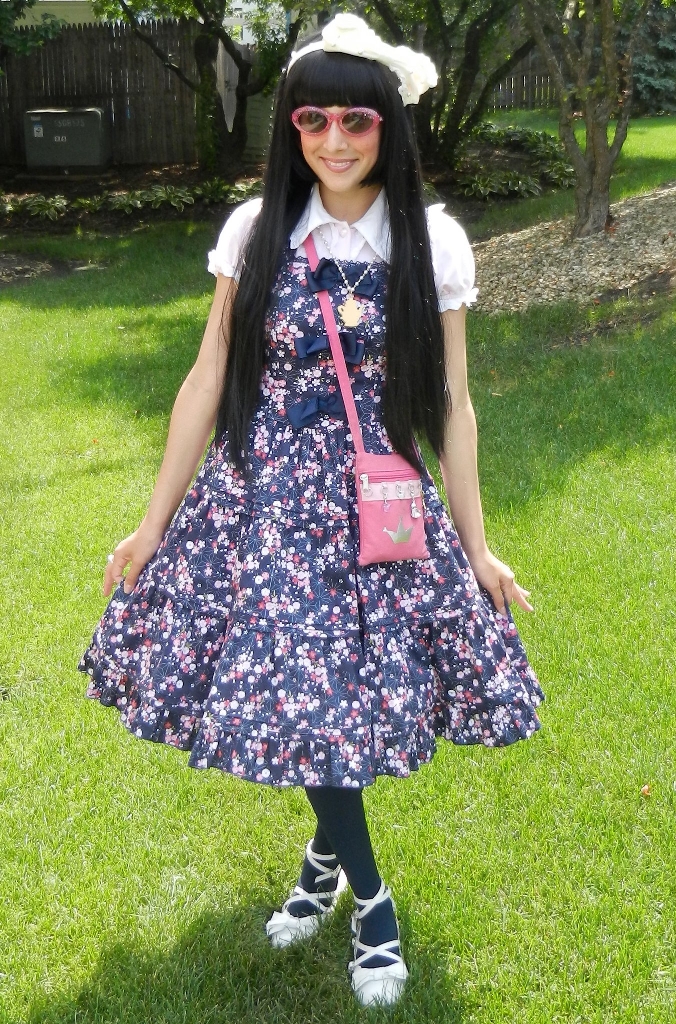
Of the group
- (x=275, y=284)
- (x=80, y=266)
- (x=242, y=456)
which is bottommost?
(x=80, y=266)

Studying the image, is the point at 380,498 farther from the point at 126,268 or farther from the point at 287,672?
the point at 126,268

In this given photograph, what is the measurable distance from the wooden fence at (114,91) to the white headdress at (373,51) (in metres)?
14.3

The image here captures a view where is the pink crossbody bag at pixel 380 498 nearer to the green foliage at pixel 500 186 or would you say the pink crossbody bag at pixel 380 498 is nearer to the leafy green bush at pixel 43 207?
the green foliage at pixel 500 186

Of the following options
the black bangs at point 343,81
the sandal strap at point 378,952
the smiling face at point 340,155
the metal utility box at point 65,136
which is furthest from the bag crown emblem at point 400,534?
the metal utility box at point 65,136

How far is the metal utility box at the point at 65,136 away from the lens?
1499cm

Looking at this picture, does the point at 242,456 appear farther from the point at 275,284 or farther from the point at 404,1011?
the point at 404,1011

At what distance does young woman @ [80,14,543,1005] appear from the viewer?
216 cm

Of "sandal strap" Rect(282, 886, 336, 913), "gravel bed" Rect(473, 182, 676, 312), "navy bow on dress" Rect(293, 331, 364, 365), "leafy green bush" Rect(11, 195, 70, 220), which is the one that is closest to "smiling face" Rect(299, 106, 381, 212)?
"navy bow on dress" Rect(293, 331, 364, 365)

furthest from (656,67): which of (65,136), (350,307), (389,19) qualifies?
(350,307)

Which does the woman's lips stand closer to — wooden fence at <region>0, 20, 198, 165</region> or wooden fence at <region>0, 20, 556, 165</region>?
wooden fence at <region>0, 20, 556, 165</region>

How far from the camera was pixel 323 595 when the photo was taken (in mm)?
2205

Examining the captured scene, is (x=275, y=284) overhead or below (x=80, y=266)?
overhead

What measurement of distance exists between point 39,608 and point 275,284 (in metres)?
2.33

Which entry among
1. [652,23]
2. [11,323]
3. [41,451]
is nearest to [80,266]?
[11,323]
